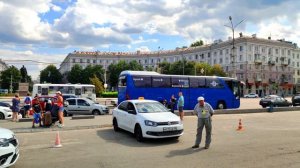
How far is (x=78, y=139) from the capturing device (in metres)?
13.2

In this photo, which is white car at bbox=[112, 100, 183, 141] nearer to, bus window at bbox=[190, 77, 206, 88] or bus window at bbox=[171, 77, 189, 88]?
bus window at bbox=[171, 77, 189, 88]

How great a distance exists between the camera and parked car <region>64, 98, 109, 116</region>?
1065 inches

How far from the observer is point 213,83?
103 feet

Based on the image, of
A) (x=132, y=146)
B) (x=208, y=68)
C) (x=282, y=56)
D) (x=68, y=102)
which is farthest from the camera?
(x=282, y=56)

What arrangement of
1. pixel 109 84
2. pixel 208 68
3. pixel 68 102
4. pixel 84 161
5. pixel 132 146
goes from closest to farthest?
pixel 84 161 → pixel 132 146 → pixel 68 102 → pixel 208 68 → pixel 109 84

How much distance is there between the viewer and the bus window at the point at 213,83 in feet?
103

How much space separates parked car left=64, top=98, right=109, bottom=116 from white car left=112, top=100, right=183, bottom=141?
43.6 feet

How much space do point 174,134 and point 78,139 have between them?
3818 mm

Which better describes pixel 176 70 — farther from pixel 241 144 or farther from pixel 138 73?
pixel 241 144

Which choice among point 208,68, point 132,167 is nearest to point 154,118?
point 132,167

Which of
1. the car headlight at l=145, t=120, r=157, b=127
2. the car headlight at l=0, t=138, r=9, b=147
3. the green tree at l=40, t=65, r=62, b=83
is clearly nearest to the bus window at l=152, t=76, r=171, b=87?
the car headlight at l=145, t=120, r=157, b=127

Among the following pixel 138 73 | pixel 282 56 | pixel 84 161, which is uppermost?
pixel 282 56

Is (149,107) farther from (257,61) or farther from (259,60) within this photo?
(259,60)

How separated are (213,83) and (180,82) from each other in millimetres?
3523
